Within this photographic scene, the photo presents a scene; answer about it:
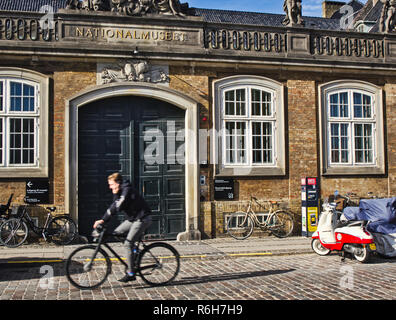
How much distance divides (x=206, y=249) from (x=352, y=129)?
21.3 feet

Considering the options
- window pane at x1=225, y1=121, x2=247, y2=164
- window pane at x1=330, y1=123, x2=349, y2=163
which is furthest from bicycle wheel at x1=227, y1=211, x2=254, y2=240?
window pane at x1=330, y1=123, x2=349, y2=163

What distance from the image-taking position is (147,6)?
13.4 metres

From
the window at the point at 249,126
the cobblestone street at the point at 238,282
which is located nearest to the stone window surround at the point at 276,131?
the window at the point at 249,126

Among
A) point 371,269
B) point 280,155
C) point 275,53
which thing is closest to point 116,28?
point 275,53

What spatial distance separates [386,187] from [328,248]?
18.2 feet

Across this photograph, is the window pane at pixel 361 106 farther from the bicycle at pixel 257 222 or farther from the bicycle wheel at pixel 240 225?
the bicycle wheel at pixel 240 225

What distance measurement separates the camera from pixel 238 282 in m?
8.12

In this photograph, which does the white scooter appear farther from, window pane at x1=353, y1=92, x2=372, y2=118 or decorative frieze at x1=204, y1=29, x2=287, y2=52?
decorative frieze at x1=204, y1=29, x2=287, y2=52

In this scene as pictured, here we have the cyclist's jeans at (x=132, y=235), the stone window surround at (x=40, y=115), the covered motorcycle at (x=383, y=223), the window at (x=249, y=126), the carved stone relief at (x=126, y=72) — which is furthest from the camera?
the window at (x=249, y=126)

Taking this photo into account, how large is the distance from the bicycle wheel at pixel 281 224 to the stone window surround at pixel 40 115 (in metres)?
6.42

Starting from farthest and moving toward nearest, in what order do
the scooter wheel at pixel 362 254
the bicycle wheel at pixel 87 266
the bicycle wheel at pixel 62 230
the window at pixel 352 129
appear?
the window at pixel 352 129 < the bicycle wheel at pixel 62 230 < the scooter wheel at pixel 362 254 < the bicycle wheel at pixel 87 266

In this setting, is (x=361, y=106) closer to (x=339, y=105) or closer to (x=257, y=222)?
(x=339, y=105)

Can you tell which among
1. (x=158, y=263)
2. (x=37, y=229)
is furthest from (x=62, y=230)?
(x=158, y=263)

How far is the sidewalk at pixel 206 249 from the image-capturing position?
1052cm
